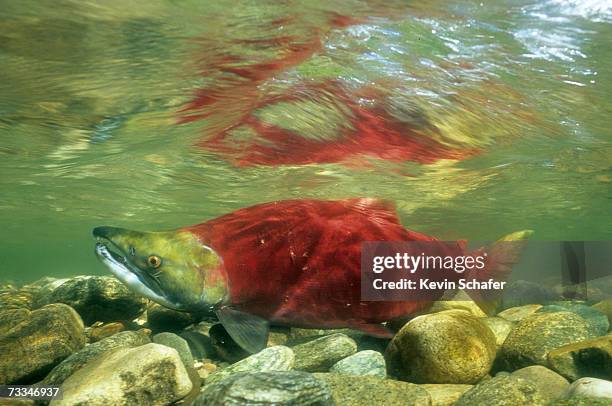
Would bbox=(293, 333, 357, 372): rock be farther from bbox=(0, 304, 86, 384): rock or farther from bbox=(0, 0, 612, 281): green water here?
bbox=(0, 0, 612, 281): green water

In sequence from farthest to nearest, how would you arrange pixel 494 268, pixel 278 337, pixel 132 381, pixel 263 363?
pixel 494 268, pixel 278 337, pixel 263 363, pixel 132 381

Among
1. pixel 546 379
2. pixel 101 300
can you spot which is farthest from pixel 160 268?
pixel 546 379

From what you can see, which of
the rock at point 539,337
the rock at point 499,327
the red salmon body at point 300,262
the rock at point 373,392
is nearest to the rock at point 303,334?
the red salmon body at point 300,262

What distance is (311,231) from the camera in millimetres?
5848

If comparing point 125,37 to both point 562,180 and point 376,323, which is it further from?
point 562,180

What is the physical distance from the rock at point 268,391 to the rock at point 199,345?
2.35 metres

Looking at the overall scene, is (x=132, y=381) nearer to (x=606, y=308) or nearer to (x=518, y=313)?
(x=518, y=313)

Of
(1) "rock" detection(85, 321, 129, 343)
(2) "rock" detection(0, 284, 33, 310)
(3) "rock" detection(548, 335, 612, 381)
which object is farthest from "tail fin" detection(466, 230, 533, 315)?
(2) "rock" detection(0, 284, 33, 310)

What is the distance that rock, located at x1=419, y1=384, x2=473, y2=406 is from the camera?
3980mm

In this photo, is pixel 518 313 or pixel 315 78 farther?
pixel 315 78

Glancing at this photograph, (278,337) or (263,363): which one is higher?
(263,363)

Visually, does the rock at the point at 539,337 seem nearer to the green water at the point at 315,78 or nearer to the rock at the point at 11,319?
the green water at the point at 315,78

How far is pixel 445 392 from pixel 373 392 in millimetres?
787

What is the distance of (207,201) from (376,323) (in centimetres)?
1703
